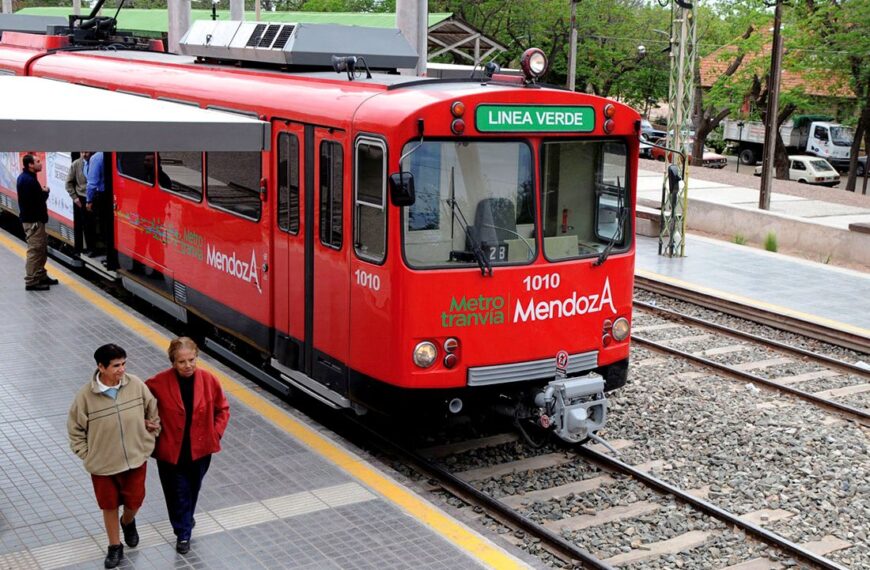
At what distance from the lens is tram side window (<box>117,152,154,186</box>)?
11508 millimetres

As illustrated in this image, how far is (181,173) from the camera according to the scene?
35.2ft

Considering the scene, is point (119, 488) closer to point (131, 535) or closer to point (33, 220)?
point (131, 535)

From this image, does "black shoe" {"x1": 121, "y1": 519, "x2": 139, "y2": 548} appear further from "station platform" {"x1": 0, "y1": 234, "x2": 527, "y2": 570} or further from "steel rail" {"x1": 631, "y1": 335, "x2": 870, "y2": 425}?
"steel rail" {"x1": 631, "y1": 335, "x2": 870, "y2": 425}

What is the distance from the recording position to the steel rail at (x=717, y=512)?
703 cm

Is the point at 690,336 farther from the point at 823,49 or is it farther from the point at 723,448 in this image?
the point at 823,49

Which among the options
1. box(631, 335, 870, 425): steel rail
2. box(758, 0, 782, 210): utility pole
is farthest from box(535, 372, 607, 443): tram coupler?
box(758, 0, 782, 210): utility pole

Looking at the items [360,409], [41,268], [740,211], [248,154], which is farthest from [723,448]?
[740,211]

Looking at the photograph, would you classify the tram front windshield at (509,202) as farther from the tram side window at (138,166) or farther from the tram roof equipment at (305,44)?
the tram side window at (138,166)

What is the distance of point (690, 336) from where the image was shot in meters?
13.2

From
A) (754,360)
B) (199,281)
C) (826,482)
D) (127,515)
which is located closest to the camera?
(127,515)

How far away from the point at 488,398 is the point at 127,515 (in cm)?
282

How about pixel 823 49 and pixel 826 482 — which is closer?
pixel 826 482

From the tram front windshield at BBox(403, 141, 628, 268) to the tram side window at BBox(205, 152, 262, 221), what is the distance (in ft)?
7.31

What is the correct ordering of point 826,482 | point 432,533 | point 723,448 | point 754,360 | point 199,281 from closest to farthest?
point 432,533
point 826,482
point 723,448
point 199,281
point 754,360
